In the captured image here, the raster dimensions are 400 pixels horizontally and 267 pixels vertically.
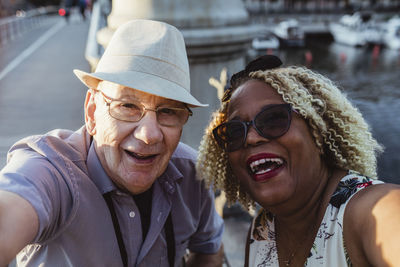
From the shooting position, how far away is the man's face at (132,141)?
6.01ft

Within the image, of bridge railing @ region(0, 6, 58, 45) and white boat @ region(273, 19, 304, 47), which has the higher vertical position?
bridge railing @ region(0, 6, 58, 45)

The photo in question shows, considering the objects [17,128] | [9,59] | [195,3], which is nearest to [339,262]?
[195,3]

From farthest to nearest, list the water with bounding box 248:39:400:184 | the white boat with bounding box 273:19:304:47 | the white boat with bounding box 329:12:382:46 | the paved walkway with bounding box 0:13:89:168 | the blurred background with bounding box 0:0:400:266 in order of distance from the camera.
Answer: the white boat with bounding box 273:19:304:47, the white boat with bounding box 329:12:382:46, the water with bounding box 248:39:400:184, the paved walkway with bounding box 0:13:89:168, the blurred background with bounding box 0:0:400:266

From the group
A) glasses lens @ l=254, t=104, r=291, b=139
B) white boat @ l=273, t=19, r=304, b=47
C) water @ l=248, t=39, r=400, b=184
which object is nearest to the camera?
glasses lens @ l=254, t=104, r=291, b=139

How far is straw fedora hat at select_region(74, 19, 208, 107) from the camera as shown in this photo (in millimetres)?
1823

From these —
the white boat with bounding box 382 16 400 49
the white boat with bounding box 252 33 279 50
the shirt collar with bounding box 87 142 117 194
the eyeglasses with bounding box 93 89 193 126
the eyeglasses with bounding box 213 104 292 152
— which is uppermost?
the eyeglasses with bounding box 93 89 193 126

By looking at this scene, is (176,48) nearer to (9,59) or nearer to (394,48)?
(9,59)

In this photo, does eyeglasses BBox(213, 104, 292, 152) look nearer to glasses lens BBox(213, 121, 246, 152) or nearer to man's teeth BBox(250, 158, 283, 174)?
glasses lens BBox(213, 121, 246, 152)

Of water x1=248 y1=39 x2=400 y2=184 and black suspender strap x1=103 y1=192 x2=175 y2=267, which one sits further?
water x1=248 y1=39 x2=400 y2=184

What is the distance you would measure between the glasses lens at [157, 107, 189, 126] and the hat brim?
80 millimetres

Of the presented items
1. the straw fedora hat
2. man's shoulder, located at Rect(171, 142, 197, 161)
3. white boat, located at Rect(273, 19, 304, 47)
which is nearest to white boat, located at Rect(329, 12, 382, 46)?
white boat, located at Rect(273, 19, 304, 47)

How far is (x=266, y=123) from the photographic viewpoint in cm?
197

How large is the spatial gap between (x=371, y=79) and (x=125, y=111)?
1081 inches

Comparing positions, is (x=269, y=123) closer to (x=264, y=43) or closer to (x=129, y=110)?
(x=129, y=110)
